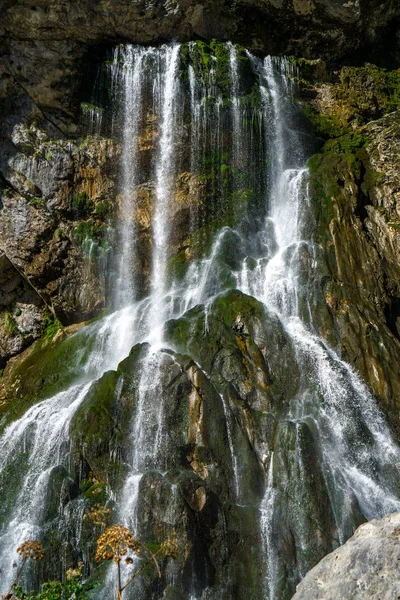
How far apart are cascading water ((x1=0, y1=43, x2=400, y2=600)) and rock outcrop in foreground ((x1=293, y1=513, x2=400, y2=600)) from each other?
6808 millimetres

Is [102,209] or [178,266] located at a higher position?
[102,209]

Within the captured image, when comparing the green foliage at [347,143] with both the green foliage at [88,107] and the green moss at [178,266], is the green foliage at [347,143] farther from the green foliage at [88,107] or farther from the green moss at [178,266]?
the green foliage at [88,107]

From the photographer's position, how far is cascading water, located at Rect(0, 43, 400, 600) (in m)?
10.9

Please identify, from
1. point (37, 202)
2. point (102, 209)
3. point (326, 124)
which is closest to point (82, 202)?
point (102, 209)

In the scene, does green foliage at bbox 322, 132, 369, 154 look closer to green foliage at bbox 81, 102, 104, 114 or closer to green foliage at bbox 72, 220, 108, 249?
green foliage at bbox 81, 102, 104, 114

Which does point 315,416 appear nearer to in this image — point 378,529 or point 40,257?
point 378,529

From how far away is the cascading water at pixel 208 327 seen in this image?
10.9m

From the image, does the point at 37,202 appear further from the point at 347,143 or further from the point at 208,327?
the point at 347,143

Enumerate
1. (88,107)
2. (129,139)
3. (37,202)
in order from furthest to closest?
(129,139) < (88,107) < (37,202)

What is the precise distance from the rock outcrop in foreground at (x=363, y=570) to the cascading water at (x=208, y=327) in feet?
22.3

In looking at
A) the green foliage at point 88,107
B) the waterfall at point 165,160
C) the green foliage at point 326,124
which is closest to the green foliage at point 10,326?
the waterfall at point 165,160

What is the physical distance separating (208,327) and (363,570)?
11.0 metres

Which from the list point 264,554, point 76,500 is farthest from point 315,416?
point 76,500

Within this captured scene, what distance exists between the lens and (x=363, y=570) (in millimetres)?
3689
